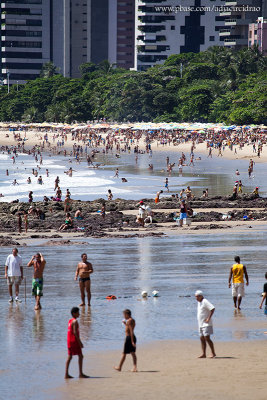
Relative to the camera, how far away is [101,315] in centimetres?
1814

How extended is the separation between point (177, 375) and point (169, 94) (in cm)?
11551

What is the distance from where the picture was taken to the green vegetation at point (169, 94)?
356ft

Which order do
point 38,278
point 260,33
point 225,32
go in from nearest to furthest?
1. point 38,278
2. point 260,33
3. point 225,32

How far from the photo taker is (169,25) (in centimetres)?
19338

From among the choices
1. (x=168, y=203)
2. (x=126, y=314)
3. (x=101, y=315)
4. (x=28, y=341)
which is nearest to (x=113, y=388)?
(x=126, y=314)

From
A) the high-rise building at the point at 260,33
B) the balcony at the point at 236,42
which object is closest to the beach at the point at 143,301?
the high-rise building at the point at 260,33

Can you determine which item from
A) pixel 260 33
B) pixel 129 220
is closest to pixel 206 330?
pixel 129 220

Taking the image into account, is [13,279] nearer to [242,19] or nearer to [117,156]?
[117,156]

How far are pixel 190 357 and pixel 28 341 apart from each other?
3.36 metres

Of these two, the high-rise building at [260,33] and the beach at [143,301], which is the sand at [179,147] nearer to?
the beach at [143,301]

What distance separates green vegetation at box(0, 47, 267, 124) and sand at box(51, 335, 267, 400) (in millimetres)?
85212

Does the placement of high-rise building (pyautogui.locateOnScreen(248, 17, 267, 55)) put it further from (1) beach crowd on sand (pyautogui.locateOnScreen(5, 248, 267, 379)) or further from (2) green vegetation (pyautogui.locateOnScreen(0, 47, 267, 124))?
(1) beach crowd on sand (pyautogui.locateOnScreen(5, 248, 267, 379))

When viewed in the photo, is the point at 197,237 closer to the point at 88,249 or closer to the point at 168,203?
the point at 88,249

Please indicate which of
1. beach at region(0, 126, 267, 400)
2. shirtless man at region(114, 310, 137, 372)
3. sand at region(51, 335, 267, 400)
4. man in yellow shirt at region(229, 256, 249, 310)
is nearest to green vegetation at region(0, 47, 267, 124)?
beach at region(0, 126, 267, 400)
